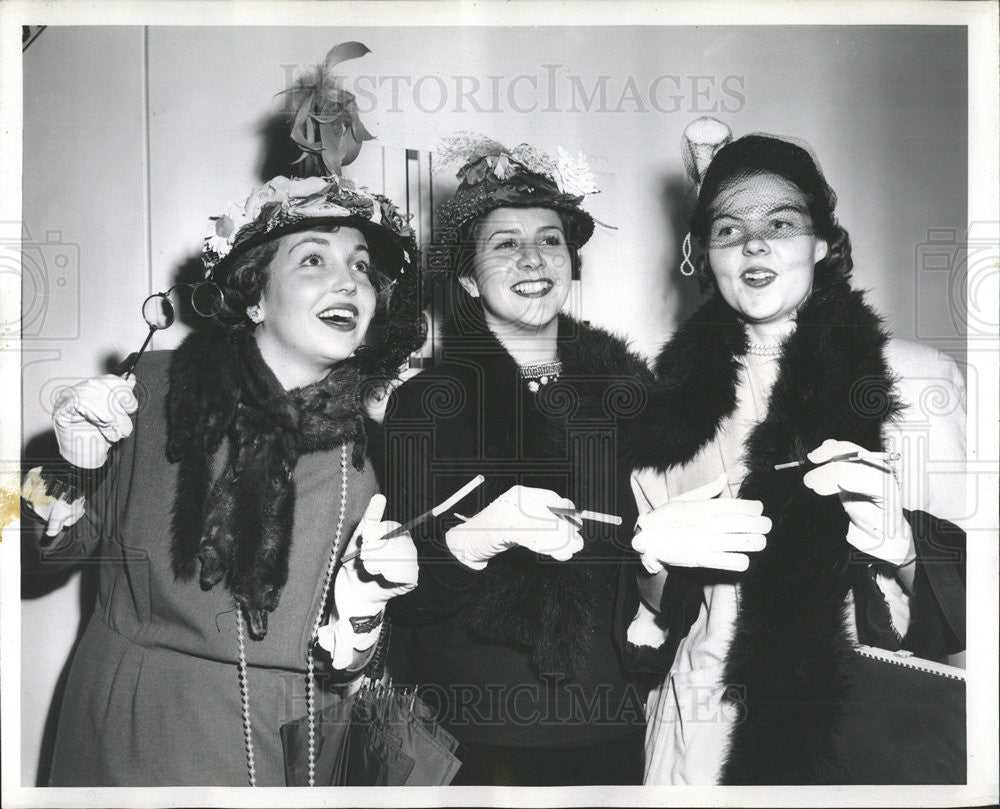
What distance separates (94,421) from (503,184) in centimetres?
81

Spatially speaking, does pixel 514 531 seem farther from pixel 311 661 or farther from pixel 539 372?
pixel 311 661

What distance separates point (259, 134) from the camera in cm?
156

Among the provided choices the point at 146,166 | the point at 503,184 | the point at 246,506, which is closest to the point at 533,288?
the point at 503,184

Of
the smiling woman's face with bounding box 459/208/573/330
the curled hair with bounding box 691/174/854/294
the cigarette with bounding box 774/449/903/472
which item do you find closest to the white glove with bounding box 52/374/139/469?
the smiling woman's face with bounding box 459/208/573/330

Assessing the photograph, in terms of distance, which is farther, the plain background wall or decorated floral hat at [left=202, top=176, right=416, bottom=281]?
the plain background wall

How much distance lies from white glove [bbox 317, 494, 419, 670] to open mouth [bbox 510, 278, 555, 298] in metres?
0.42

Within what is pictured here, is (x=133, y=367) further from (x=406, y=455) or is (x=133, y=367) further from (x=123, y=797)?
(x=123, y=797)

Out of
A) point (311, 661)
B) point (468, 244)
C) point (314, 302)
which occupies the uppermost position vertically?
point (468, 244)

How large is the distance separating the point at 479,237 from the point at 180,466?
0.65 metres

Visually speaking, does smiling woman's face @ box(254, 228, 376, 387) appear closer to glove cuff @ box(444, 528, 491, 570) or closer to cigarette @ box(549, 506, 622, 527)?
glove cuff @ box(444, 528, 491, 570)

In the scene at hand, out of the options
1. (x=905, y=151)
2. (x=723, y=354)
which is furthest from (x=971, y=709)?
(x=905, y=151)

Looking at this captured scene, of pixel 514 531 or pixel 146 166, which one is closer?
pixel 514 531

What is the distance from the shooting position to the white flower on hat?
59.0 inches

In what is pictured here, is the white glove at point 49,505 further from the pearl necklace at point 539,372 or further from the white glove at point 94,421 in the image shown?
→ the pearl necklace at point 539,372
